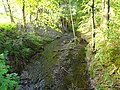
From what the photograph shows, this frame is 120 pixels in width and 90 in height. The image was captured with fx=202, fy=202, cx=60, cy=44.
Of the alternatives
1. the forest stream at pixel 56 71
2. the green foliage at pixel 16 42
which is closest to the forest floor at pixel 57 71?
the forest stream at pixel 56 71

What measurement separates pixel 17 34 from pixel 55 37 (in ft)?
23.6

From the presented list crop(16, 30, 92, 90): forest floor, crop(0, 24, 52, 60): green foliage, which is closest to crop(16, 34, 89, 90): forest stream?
crop(16, 30, 92, 90): forest floor

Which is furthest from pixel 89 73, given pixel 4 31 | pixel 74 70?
pixel 4 31

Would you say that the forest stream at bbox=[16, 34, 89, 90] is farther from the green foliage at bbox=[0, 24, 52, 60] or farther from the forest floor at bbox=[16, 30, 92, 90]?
the green foliage at bbox=[0, 24, 52, 60]

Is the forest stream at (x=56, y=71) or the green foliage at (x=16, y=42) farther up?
the green foliage at (x=16, y=42)

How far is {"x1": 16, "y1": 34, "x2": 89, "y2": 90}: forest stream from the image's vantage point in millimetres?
9172

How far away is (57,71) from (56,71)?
2.1 inches

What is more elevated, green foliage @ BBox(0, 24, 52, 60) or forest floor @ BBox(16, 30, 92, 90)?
green foliage @ BBox(0, 24, 52, 60)

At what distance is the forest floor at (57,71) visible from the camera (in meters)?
9.17

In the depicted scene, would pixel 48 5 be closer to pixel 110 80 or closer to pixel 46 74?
pixel 46 74

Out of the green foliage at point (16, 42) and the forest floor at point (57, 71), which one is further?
the green foliage at point (16, 42)

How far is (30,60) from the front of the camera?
42.8 ft

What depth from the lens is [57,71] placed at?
10688mm

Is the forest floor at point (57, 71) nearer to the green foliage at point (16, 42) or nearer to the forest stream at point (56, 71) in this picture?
the forest stream at point (56, 71)
